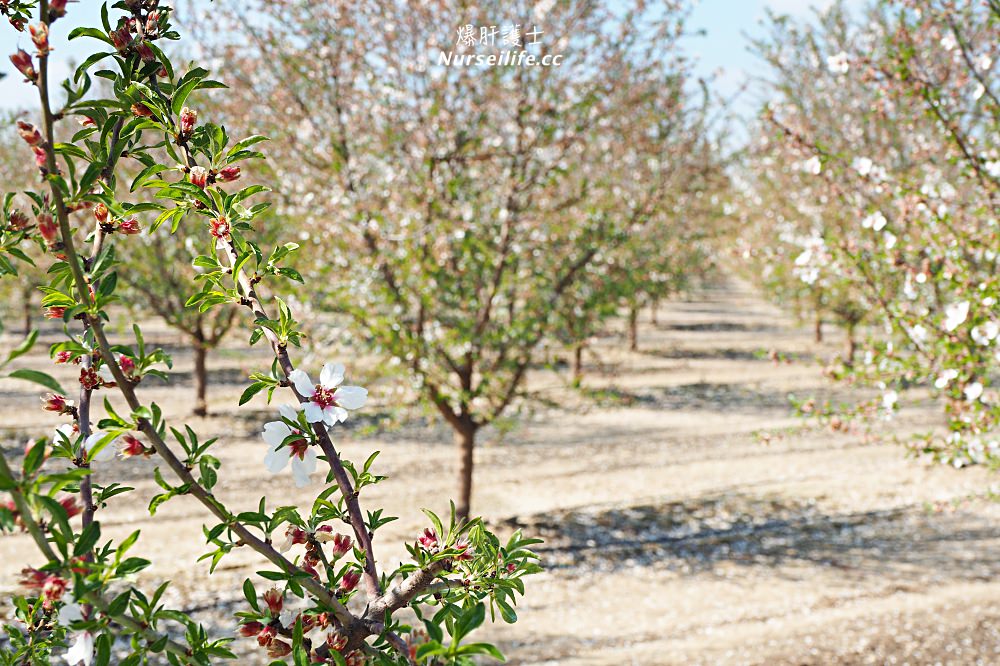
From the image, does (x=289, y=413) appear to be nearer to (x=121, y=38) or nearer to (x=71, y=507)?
(x=71, y=507)

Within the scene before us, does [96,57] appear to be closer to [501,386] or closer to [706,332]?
[501,386]

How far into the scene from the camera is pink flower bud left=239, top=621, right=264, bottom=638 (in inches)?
39.5

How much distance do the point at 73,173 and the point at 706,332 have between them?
2179cm

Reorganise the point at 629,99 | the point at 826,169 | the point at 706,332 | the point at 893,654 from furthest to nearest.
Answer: the point at 706,332, the point at 629,99, the point at 893,654, the point at 826,169

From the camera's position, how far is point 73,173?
0.86 meters

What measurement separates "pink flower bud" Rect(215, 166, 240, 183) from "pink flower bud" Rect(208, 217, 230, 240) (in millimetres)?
55

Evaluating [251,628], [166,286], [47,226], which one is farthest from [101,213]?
[166,286]

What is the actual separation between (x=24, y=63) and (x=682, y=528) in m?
6.72

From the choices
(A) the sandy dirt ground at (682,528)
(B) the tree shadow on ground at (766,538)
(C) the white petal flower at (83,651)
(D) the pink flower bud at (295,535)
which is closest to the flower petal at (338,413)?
(D) the pink flower bud at (295,535)

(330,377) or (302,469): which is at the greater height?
(330,377)

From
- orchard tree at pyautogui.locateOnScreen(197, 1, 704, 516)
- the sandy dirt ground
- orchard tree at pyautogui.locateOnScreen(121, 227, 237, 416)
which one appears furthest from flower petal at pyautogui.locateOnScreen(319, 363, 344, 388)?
orchard tree at pyautogui.locateOnScreen(121, 227, 237, 416)

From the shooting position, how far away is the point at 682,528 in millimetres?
6797

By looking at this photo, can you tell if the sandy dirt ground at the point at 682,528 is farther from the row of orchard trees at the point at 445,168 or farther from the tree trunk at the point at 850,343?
the tree trunk at the point at 850,343

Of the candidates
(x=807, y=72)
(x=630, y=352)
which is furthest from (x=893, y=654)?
(x=630, y=352)
